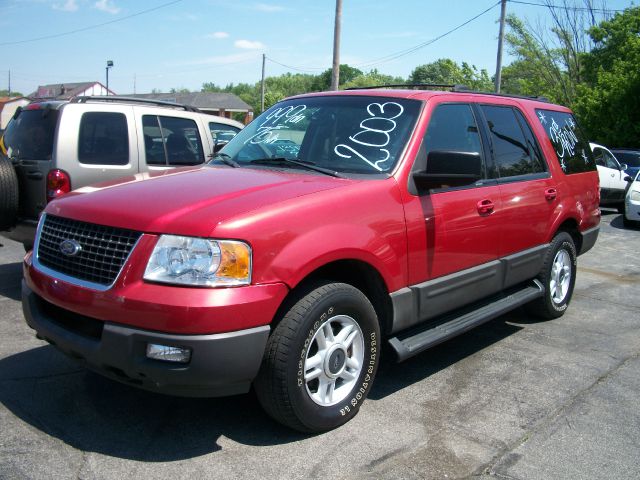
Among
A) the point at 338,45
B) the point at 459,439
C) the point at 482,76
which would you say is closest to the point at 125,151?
the point at 459,439

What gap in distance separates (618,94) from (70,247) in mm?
25204

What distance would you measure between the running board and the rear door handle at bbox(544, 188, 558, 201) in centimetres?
81

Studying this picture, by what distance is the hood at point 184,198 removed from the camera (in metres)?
2.99

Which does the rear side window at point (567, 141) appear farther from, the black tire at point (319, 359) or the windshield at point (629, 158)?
the windshield at point (629, 158)

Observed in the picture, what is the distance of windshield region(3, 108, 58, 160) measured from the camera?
20.0 feet

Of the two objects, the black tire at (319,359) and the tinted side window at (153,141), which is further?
the tinted side window at (153,141)

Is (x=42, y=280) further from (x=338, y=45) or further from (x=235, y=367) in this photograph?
(x=338, y=45)

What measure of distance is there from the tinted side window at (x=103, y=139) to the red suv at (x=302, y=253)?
87.3 inches

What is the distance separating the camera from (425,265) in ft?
13.0

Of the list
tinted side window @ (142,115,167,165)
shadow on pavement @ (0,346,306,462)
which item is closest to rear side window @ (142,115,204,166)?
tinted side window @ (142,115,167,165)

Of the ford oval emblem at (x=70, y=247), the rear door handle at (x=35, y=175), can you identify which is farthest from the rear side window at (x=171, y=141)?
the ford oval emblem at (x=70, y=247)

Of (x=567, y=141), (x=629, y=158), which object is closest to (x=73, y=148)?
(x=567, y=141)

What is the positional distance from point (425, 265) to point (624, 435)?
4.90 feet

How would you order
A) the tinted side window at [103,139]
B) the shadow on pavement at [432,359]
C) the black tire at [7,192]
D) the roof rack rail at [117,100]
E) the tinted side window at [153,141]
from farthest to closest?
the tinted side window at [153,141] < the roof rack rail at [117,100] < the tinted side window at [103,139] < the black tire at [7,192] < the shadow on pavement at [432,359]
